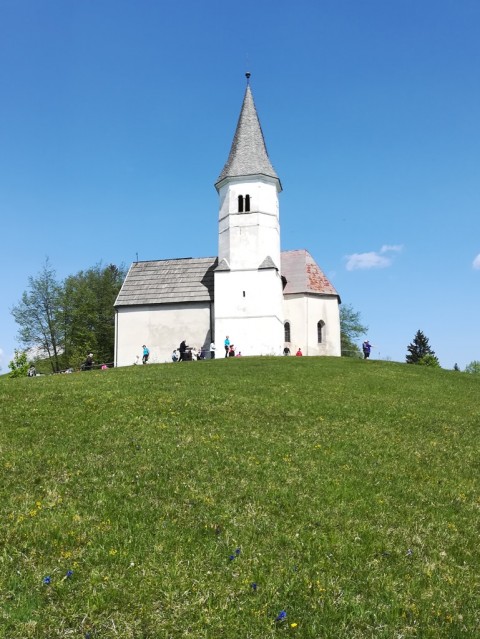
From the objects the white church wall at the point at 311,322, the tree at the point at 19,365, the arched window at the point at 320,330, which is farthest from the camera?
the arched window at the point at 320,330

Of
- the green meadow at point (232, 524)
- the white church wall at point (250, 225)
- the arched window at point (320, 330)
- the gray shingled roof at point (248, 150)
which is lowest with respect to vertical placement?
the green meadow at point (232, 524)

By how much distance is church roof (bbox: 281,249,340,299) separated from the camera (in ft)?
160

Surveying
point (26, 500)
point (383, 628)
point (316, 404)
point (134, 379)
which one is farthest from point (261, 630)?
point (134, 379)

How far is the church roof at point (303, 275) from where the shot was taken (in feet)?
160

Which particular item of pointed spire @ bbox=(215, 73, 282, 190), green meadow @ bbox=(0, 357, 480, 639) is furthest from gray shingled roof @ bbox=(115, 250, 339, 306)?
green meadow @ bbox=(0, 357, 480, 639)

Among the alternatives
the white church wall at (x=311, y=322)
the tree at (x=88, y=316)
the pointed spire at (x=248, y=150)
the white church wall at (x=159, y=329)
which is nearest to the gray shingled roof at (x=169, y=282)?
the white church wall at (x=159, y=329)

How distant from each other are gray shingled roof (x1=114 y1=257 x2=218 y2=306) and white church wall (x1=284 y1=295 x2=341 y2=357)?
730cm

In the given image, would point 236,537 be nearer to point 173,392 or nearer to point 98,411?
point 98,411

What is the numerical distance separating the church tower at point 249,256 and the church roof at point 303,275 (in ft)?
11.7

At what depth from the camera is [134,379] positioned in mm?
24234

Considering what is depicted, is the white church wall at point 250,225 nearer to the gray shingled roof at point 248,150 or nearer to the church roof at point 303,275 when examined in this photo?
the gray shingled roof at point 248,150

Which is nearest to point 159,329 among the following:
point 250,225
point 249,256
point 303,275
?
point 249,256

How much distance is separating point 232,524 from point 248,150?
140 ft

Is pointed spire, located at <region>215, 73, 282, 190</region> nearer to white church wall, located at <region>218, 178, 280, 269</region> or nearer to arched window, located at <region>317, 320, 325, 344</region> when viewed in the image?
white church wall, located at <region>218, 178, 280, 269</region>
